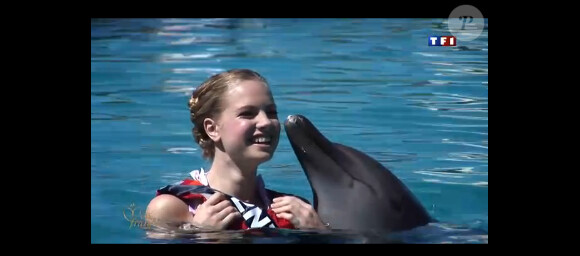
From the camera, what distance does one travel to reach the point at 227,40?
28.7ft

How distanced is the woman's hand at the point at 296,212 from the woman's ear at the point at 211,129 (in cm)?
55

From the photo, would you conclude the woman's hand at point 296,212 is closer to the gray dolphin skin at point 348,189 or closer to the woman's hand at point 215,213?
the gray dolphin skin at point 348,189

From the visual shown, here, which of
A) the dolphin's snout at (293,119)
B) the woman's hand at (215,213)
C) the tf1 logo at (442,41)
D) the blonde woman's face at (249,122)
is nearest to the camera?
the woman's hand at (215,213)

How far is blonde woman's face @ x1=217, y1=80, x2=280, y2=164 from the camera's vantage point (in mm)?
6676

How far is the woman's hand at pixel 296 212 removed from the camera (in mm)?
6602

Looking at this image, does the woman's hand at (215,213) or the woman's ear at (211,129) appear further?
the woman's ear at (211,129)

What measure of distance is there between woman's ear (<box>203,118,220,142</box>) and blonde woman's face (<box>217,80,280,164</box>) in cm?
8

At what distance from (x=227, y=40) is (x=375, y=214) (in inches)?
99.6

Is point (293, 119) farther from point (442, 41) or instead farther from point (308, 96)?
point (308, 96)

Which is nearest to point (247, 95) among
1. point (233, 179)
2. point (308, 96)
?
point (233, 179)

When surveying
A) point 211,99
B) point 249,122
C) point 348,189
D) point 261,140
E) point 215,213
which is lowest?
point 215,213

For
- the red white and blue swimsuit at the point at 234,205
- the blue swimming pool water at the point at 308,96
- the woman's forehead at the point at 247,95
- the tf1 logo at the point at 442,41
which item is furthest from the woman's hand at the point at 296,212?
the tf1 logo at the point at 442,41

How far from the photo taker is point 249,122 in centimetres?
668

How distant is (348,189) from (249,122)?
0.76m
